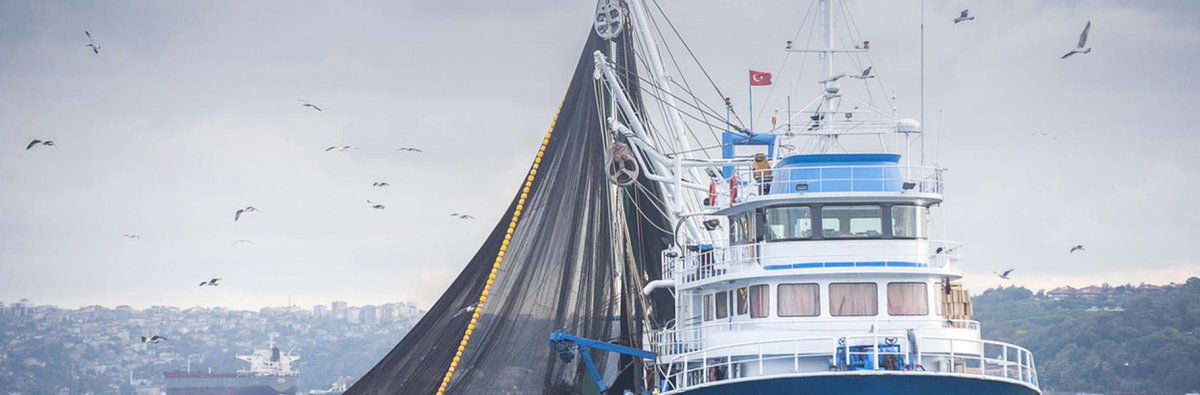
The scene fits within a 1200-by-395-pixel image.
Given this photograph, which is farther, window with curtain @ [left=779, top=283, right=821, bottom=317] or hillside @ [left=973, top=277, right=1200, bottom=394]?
hillside @ [left=973, top=277, right=1200, bottom=394]

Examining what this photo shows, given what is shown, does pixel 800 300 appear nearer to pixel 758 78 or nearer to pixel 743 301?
pixel 743 301

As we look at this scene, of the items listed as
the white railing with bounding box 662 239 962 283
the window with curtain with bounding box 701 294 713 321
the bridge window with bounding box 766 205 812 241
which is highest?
the bridge window with bounding box 766 205 812 241

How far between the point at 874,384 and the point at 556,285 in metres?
15.5

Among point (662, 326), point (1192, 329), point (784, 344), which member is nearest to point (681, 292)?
point (662, 326)

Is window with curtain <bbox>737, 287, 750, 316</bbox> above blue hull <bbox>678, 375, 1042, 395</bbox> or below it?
above

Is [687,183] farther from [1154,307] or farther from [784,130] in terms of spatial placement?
[1154,307]

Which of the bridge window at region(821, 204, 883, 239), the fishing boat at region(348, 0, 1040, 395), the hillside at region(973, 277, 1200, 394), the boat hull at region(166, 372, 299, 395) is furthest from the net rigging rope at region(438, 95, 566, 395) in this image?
the boat hull at region(166, 372, 299, 395)

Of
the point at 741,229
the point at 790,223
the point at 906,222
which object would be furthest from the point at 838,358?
the point at 741,229

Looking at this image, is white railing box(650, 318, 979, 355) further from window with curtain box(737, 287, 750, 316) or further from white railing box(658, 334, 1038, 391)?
white railing box(658, 334, 1038, 391)

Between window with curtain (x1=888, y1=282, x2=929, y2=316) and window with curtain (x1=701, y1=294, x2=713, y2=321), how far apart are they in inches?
241

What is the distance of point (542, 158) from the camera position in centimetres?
5859

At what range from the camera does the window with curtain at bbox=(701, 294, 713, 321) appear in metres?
51.2

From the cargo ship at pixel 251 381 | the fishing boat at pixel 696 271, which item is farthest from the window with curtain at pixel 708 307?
the cargo ship at pixel 251 381

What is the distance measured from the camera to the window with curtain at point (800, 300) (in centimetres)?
4688
